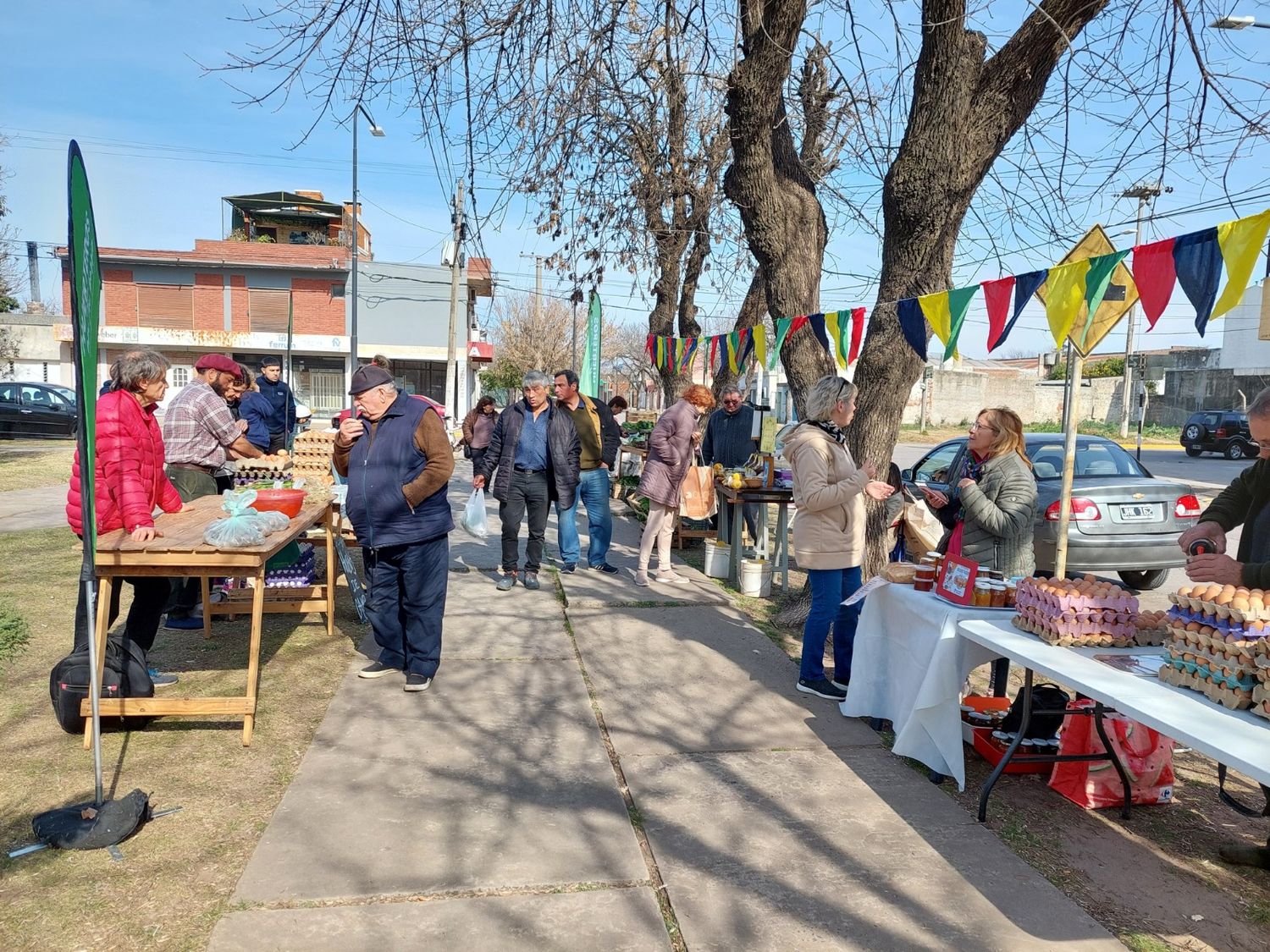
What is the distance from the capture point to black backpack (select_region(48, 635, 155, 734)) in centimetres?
388

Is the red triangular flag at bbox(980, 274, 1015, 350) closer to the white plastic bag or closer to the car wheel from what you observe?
the car wheel

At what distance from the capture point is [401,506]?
4605 mm

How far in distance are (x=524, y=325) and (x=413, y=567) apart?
46618 mm

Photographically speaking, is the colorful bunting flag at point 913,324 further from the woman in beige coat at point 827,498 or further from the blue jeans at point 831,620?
the blue jeans at point 831,620

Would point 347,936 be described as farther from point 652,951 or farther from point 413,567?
point 413,567

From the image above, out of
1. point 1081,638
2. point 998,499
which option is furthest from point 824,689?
point 1081,638

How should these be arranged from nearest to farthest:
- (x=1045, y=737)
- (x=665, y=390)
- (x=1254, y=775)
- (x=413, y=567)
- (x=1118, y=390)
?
1. (x=1254, y=775)
2. (x=1045, y=737)
3. (x=413, y=567)
4. (x=665, y=390)
5. (x=1118, y=390)

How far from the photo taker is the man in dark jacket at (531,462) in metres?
7.18

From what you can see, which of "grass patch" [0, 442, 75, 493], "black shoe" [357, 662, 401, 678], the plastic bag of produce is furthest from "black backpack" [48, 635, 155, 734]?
"grass patch" [0, 442, 75, 493]

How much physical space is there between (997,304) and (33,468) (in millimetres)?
16774

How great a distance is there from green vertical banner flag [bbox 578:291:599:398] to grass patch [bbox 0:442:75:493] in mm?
6874

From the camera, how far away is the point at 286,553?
5.59 meters

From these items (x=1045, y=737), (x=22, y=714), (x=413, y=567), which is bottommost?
(x=22, y=714)

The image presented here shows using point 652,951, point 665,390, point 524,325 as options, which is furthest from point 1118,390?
point 652,951
